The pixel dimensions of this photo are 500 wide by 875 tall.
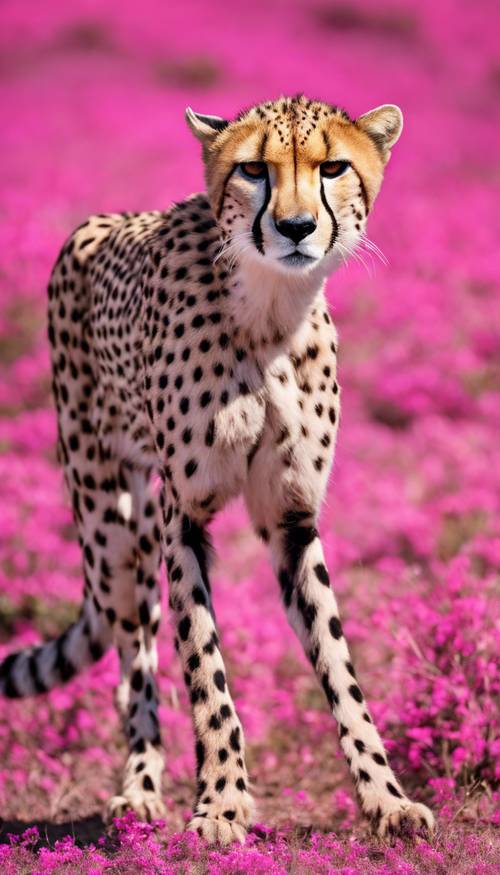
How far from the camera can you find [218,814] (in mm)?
3182

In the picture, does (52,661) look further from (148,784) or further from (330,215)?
(330,215)

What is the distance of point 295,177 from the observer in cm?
306

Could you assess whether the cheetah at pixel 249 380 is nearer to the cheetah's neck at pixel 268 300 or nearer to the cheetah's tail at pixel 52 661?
the cheetah's neck at pixel 268 300

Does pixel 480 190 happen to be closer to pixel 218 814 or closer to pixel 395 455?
pixel 395 455

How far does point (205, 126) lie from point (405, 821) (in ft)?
6.24

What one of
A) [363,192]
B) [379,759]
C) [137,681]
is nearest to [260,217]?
[363,192]

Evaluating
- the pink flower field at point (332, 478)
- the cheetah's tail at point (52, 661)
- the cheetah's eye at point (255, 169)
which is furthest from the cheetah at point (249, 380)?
the cheetah's tail at point (52, 661)

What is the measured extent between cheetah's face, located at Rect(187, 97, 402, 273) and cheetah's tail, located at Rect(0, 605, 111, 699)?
5.49ft

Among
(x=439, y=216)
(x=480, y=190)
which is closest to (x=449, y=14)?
(x=480, y=190)

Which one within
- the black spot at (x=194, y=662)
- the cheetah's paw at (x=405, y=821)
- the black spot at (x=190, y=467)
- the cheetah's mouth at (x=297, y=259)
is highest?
the cheetah's mouth at (x=297, y=259)

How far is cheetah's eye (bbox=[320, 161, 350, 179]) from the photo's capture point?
3154mm

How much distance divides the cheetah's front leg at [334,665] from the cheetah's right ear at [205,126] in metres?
1.08

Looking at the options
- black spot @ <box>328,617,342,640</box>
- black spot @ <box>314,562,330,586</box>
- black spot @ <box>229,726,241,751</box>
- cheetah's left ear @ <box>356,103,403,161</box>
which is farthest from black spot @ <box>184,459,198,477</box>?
cheetah's left ear @ <box>356,103,403,161</box>

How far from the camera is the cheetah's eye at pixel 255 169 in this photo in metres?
3.14
